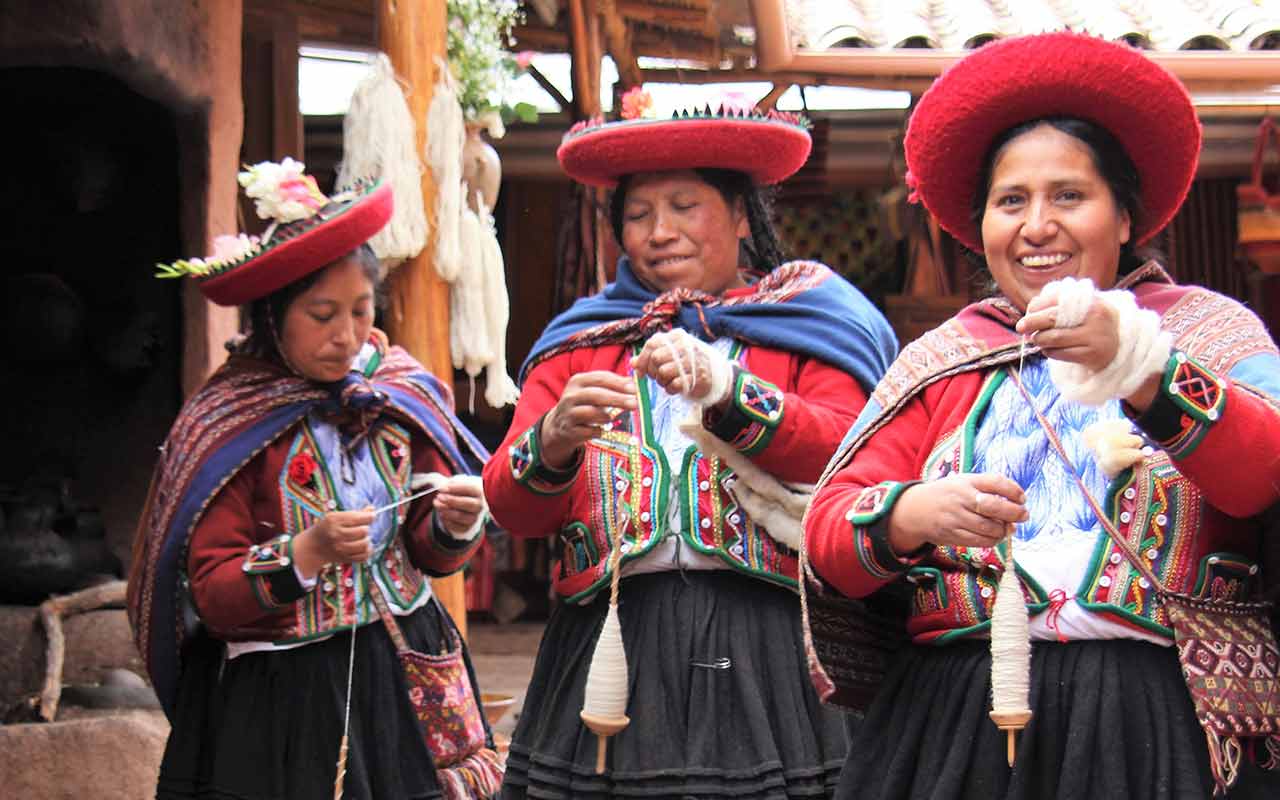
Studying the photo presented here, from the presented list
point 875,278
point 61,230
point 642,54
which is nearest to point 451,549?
point 61,230

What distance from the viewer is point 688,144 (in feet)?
12.3

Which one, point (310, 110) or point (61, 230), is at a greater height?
point (310, 110)

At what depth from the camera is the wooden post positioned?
598 cm

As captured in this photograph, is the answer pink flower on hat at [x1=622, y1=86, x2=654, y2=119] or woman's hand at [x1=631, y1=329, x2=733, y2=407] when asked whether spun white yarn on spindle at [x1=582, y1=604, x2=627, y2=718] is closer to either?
woman's hand at [x1=631, y1=329, x2=733, y2=407]

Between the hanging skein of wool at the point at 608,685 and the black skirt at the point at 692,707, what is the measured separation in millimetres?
101

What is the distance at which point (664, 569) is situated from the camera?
3605 millimetres

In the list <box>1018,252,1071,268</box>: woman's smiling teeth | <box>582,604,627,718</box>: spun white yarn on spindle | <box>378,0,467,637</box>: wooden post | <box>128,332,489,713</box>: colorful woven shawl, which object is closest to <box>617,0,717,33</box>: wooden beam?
<box>378,0,467,637</box>: wooden post

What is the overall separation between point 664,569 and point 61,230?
434 centimetres

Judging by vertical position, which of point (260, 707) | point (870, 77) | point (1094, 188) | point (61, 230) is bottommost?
point (260, 707)

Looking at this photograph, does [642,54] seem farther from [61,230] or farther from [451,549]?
[451,549]

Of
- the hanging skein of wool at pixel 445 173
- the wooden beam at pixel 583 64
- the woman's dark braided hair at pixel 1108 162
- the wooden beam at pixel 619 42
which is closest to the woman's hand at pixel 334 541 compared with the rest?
the woman's dark braided hair at pixel 1108 162

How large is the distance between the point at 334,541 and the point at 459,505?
38 cm

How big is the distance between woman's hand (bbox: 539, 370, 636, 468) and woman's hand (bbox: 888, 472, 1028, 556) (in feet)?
2.90

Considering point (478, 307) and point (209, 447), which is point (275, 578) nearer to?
point (209, 447)
